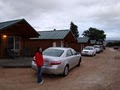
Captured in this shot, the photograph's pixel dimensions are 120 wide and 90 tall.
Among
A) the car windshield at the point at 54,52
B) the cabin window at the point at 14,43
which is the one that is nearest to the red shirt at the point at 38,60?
the car windshield at the point at 54,52

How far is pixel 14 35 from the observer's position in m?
19.7

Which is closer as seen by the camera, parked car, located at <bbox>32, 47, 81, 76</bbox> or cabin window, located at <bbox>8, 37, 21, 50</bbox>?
parked car, located at <bbox>32, 47, 81, 76</bbox>

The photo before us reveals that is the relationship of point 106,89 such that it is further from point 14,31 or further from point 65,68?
point 14,31

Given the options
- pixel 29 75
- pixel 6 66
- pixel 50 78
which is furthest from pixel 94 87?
pixel 6 66

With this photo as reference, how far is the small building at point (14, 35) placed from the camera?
60.1 ft

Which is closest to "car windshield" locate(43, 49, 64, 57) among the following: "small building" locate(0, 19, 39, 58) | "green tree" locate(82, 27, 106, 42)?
"small building" locate(0, 19, 39, 58)

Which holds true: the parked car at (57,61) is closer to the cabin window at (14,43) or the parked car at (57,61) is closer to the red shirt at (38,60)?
the red shirt at (38,60)

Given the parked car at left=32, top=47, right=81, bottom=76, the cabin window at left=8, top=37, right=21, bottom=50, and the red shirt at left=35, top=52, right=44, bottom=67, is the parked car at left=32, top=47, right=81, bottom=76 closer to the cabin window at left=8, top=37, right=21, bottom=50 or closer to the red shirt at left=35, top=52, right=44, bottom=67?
the red shirt at left=35, top=52, right=44, bottom=67

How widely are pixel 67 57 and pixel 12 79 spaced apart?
3.46 metres

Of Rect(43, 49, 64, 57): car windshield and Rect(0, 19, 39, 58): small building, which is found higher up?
Rect(0, 19, 39, 58): small building

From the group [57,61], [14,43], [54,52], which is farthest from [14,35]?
[57,61]

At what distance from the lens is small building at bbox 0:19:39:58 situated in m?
18.3

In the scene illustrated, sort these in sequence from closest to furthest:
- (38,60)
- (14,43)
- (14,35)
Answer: (38,60) < (14,35) < (14,43)

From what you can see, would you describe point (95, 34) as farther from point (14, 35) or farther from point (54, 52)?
point (54, 52)
